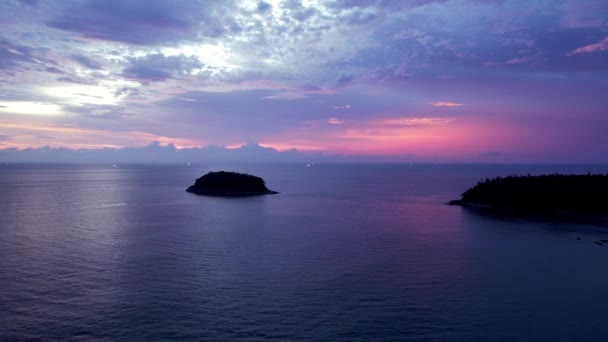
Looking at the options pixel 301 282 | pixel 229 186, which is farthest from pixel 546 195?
pixel 229 186

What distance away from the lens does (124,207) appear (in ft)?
309

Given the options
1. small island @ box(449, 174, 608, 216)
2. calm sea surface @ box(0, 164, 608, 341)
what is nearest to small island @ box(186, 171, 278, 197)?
small island @ box(449, 174, 608, 216)

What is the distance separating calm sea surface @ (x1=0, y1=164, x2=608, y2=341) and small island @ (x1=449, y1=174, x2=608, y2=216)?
20.1m

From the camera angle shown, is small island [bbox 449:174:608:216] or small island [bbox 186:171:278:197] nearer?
small island [bbox 449:174:608:216]

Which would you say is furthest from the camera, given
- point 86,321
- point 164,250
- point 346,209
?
point 346,209

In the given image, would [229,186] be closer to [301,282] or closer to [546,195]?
[546,195]

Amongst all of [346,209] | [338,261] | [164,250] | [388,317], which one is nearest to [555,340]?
[388,317]

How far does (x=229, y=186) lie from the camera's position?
134 metres

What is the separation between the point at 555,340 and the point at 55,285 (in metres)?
35.9

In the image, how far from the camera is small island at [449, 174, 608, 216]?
84.7 m

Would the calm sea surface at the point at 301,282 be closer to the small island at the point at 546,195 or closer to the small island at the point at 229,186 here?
the small island at the point at 546,195

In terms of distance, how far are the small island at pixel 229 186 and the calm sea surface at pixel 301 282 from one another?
63589 millimetres

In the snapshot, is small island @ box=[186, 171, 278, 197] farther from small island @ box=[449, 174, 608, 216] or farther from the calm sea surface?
the calm sea surface

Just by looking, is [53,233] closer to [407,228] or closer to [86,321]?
[86,321]
